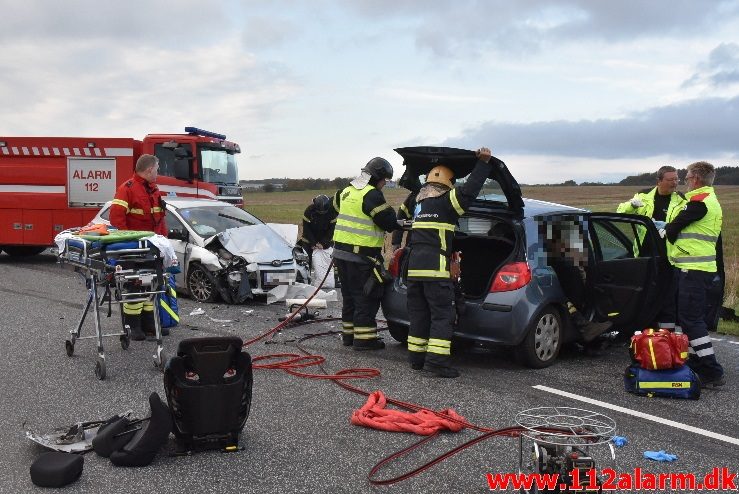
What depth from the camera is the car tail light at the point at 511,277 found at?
264 inches

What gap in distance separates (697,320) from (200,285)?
676cm

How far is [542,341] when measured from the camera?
23.0ft

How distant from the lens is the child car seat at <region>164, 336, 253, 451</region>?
4688 millimetres

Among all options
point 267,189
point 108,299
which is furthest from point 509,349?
point 267,189

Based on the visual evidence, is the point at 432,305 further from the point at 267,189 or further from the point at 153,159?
the point at 267,189

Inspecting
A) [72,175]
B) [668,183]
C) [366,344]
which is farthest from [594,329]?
[72,175]

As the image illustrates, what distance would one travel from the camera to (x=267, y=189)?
69.6 metres

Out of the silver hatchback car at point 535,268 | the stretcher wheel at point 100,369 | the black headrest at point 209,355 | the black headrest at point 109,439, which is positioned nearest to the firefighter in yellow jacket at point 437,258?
the silver hatchback car at point 535,268

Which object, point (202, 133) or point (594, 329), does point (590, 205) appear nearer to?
point (202, 133)

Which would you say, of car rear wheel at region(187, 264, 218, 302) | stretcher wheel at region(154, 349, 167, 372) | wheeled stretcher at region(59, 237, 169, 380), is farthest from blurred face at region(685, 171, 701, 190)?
car rear wheel at region(187, 264, 218, 302)

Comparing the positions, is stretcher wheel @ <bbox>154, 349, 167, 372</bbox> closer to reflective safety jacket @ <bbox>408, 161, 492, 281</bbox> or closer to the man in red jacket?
the man in red jacket

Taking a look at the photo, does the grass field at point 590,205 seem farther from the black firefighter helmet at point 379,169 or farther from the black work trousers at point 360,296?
the black work trousers at point 360,296

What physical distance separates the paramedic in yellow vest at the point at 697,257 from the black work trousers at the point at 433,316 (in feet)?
6.63

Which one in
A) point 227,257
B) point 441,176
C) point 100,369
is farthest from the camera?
point 227,257
